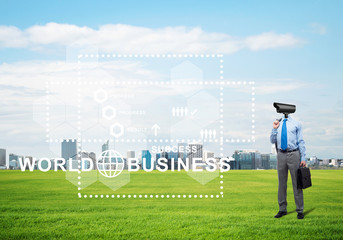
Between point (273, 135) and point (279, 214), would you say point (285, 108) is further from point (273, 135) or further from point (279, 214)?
point (279, 214)

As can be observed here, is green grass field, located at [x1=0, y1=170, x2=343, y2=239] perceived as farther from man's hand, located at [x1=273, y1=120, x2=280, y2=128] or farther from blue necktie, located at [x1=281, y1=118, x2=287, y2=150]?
man's hand, located at [x1=273, y1=120, x2=280, y2=128]

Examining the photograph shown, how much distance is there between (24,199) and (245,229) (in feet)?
26.1

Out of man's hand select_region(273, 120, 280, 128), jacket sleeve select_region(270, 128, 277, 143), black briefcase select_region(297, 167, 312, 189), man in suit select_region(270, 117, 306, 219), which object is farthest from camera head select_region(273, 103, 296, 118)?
black briefcase select_region(297, 167, 312, 189)

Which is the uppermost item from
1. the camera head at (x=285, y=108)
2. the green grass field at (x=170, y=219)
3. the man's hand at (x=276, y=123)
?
the camera head at (x=285, y=108)

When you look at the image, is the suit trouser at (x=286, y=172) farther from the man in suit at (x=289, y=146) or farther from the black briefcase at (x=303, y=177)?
the black briefcase at (x=303, y=177)

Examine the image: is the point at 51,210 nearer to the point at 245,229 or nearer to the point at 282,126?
the point at 245,229

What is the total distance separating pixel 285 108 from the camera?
27.7 feet

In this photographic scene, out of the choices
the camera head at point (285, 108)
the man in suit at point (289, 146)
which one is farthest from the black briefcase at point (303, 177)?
the camera head at point (285, 108)

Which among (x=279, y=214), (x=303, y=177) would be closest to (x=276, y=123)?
(x=303, y=177)

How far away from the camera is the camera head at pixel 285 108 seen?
8.38m

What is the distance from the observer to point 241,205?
10648 millimetres

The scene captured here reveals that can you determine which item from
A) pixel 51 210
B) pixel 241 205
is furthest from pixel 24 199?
pixel 241 205

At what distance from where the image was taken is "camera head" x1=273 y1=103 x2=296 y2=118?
8383mm

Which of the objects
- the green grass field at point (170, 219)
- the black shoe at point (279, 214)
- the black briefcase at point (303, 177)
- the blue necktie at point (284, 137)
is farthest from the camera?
the black shoe at point (279, 214)
